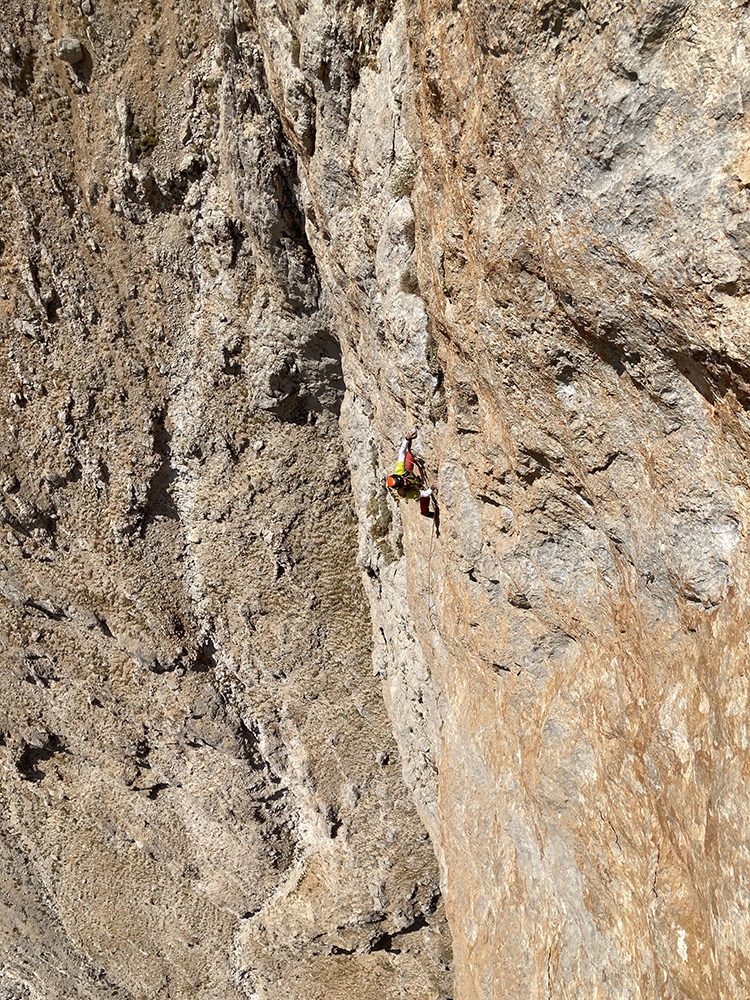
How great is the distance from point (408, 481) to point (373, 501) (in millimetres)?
6027

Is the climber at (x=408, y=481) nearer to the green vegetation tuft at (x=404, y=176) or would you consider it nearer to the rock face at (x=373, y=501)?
the rock face at (x=373, y=501)

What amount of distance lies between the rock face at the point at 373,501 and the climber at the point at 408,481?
0.64 m

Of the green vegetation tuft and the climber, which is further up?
the green vegetation tuft

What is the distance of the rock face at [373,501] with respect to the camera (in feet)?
23.5

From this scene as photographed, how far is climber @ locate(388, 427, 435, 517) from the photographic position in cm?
1404

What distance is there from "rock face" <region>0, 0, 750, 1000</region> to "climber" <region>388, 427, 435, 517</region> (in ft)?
2.10

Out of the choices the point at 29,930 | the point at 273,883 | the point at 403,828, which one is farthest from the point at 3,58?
the point at 29,930

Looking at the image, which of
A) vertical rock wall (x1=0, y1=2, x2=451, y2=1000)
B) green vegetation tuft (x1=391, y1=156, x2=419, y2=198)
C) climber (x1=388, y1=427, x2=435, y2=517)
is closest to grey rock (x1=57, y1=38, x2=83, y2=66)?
vertical rock wall (x1=0, y1=2, x2=451, y2=1000)

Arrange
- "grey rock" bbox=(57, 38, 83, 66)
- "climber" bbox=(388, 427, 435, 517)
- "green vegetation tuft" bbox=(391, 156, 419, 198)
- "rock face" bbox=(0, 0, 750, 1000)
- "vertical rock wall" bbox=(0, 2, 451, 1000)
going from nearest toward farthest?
"rock face" bbox=(0, 0, 750, 1000), "green vegetation tuft" bbox=(391, 156, 419, 198), "climber" bbox=(388, 427, 435, 517), "grey rock" bbox=(57, 38, 83, 66), "vertical rock wall" bbox=(0, 2, 451, 1000)

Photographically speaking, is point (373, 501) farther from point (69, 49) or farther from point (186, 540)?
point (69, 49)

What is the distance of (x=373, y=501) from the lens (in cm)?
2016

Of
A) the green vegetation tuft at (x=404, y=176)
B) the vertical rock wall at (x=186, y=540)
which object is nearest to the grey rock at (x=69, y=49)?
the vertical rock wall at (x=186, y=540)

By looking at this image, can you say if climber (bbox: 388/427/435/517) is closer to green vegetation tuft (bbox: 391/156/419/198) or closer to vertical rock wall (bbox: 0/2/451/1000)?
green vegetation tuft (bbox: 391/156/419/198)

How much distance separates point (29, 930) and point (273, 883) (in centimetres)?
1537
